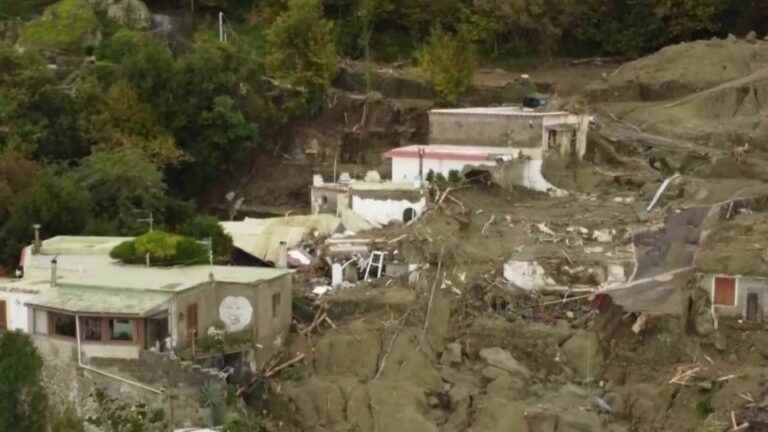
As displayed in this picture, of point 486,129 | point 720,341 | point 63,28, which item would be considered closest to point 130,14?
point 63,28

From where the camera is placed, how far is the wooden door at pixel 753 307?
30.8 m

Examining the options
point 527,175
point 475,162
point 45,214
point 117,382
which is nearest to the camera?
→ point 117,382

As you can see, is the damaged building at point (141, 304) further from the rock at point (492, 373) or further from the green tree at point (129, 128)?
the green tree at point (129, 128)

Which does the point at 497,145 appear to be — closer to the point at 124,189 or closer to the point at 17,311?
→ the point at 124,189

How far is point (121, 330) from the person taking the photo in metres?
29.9

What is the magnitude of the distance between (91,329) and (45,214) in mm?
6775

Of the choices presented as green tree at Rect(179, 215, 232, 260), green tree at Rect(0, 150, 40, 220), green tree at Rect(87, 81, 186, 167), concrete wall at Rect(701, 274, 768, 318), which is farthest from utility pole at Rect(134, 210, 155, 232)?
concrete wall at Rect(701, 274, 768, 318)

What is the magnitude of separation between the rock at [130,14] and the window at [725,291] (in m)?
28.6

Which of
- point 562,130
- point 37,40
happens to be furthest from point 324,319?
point 37,40

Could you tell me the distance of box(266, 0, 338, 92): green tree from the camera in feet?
156

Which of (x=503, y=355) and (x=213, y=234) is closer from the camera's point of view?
(x=503, y=355)

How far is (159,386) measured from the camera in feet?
96.7

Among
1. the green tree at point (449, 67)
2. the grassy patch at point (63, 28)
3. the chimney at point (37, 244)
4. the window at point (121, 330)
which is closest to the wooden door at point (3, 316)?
the window at point (121, 330)

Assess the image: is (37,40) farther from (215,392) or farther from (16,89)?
(215,392)
